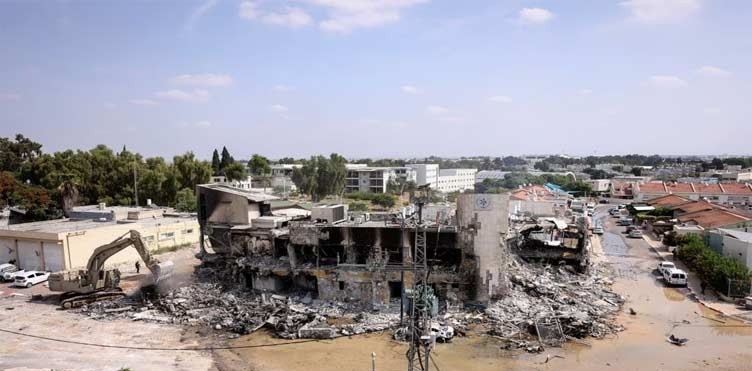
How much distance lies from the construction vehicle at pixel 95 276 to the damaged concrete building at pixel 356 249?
4644 mm

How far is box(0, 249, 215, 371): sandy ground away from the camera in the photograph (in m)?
19.1

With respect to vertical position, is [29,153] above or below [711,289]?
above

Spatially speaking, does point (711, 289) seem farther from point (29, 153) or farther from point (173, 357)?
point (29, 153)

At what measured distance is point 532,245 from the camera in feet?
99.5

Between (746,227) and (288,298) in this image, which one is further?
(746,227)

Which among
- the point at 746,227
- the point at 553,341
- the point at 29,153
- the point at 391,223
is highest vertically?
the point at 29,153

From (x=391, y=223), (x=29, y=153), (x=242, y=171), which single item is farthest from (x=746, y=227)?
(x=29, y=153)

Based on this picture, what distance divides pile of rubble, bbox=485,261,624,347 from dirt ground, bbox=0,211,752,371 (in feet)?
2.88

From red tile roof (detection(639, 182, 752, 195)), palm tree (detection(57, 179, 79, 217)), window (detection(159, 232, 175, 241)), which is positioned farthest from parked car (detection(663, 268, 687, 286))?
palm tree (detection(57, 179, 79, 217))

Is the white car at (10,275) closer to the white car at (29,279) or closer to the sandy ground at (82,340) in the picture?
the white car at (29,279)

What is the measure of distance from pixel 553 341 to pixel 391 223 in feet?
35.4

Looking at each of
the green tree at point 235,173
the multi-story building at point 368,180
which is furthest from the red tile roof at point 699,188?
the green tree at point 235,173

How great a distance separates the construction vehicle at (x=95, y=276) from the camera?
26375 millimetres

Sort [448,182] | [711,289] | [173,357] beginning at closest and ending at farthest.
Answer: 1. [173,357]
2. [711,289]
3. [448,182]
